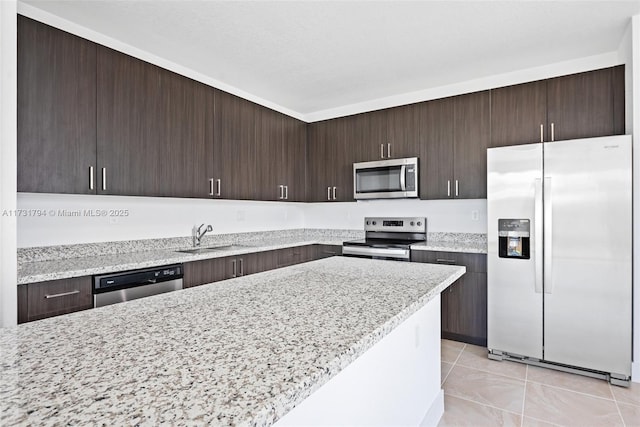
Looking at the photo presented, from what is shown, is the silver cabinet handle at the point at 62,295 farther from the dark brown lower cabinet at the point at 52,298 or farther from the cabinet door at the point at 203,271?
the cabinet door at the point at 203,271

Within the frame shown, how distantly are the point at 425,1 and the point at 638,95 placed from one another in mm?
1644

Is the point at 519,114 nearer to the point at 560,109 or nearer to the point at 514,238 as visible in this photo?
the point at 560,109

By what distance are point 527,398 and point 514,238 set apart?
115 centimetres

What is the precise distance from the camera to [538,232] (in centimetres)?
269

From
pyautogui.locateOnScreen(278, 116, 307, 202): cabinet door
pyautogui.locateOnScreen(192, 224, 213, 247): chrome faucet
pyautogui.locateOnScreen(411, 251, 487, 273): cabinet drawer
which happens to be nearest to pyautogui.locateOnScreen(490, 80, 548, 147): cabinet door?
pyautogui.locateOnScreen(411, 251, 487, 273): cabinet drawer

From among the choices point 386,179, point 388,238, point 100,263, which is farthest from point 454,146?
point 100,263

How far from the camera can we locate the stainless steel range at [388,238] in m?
3.48

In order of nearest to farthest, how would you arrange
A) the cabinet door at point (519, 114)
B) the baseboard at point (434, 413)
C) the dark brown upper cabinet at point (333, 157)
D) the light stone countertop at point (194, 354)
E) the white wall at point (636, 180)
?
1. the light stone countertop at point (194, 354)
2. the baseboard at point (434, 413)
3. the white wall at point (636, 180)
4. the cabinet door at point (519, 114)
5. the dark brown upper cabinet at point (333, 157)

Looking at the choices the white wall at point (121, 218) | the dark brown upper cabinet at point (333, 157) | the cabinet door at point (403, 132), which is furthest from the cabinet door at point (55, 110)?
the cabinet door at point (403, 132)

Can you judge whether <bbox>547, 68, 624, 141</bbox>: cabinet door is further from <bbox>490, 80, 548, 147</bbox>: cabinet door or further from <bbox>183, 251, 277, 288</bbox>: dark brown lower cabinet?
<bbox>183, 251, 277, 288</bbox>: dark brown lower cabinet

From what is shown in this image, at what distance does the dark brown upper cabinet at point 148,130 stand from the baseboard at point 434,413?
241cm

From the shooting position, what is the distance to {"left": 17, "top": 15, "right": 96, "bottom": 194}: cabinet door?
6.89 ft

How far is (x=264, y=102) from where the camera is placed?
158 inches

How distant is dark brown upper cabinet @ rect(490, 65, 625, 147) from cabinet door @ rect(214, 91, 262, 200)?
234 cm
